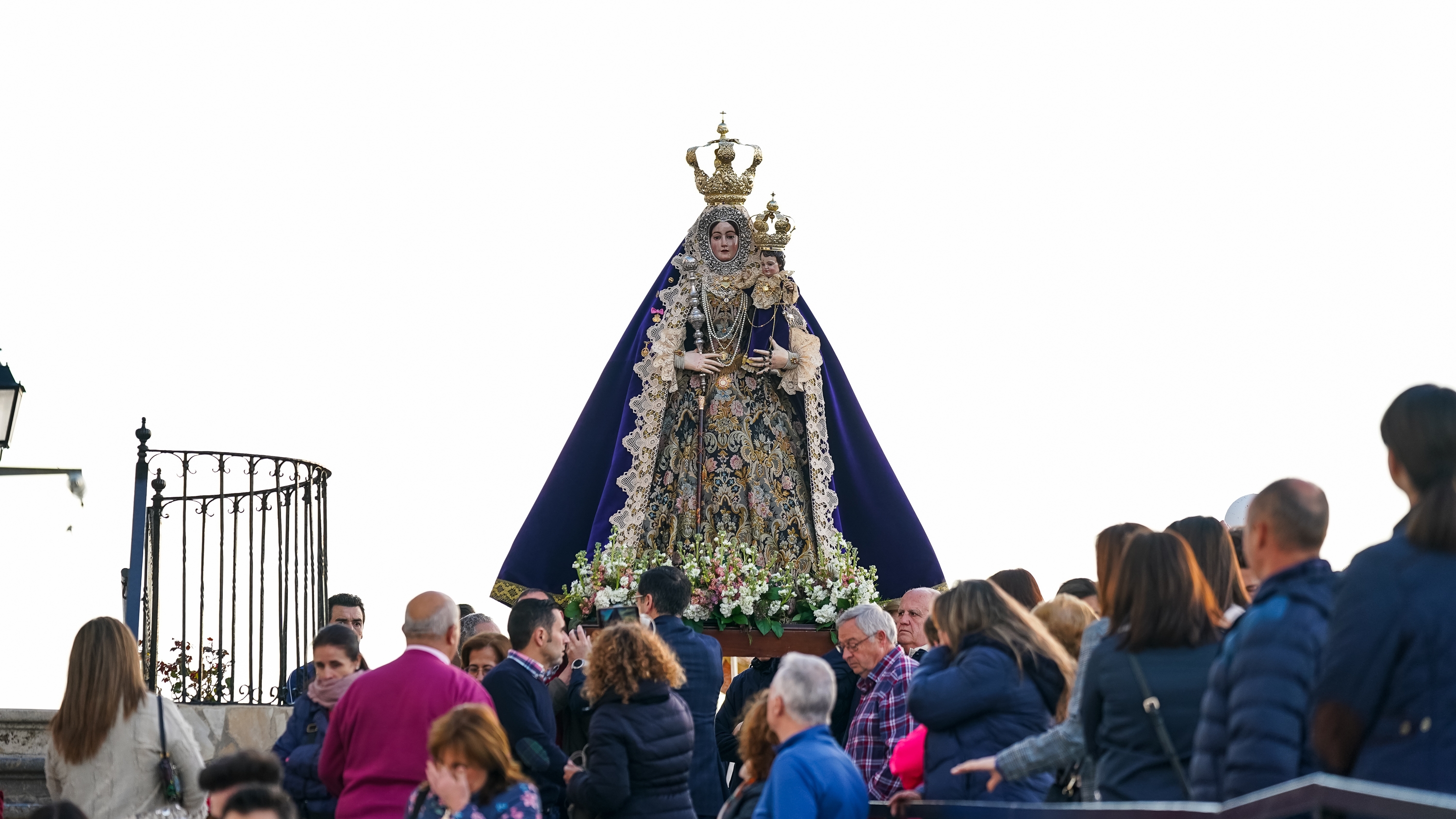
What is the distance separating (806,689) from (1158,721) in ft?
3.85

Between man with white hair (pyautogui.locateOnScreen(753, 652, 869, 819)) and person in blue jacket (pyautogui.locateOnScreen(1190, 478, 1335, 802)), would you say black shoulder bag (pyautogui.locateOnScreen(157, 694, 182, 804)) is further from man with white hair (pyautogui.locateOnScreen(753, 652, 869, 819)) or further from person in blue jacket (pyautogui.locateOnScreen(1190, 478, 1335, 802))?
person in blue jacket (pyautogui.locateOnScreen(1190, 478, 1335, 802))

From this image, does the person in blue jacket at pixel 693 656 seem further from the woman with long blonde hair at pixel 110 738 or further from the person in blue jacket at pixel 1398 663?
the person in blue jacket at pixel 1398 663

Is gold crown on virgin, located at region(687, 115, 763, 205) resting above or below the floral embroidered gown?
above

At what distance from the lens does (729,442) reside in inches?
396

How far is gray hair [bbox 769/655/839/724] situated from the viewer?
5121 millimetres

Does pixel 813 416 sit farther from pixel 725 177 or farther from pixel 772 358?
pixel 725 177

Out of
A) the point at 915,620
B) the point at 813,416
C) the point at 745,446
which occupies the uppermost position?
the point at 813,416

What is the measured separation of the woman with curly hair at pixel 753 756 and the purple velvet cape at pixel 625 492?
187 inches

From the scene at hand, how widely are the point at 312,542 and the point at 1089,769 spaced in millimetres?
5482

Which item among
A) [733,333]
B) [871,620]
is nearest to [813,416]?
[733,333]

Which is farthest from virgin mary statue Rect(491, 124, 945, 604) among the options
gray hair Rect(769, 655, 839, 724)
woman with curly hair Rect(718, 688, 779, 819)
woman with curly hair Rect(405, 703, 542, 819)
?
woman with curly hair Rect(405, 703, 542, 819)

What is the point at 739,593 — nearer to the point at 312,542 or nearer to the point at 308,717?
the point at 312,542

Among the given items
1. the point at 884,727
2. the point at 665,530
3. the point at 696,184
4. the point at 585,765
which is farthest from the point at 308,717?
the point at 696,184

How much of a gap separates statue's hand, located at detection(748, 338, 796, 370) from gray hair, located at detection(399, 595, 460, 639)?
4.29m
